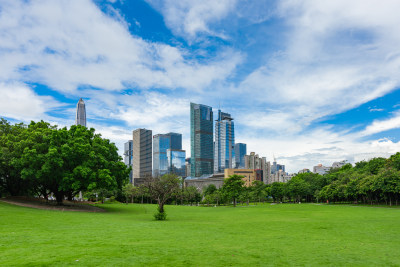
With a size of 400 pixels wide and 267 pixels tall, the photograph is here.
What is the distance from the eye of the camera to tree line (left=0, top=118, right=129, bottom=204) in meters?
32.1

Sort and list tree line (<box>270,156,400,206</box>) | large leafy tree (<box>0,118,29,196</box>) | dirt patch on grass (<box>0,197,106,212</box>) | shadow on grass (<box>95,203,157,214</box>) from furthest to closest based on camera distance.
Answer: tree line (<box>270,156,400,206</box>), shadow on grass (<box>95,203,157,214</box>), dirt patch on grass (<box>0,197,106,212</box>), large leafy tree (<box>0,118,29,196</box>)

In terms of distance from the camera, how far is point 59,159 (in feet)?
104

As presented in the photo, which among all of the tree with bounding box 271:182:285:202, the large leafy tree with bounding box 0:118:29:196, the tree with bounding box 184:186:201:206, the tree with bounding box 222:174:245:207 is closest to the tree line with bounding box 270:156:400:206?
the tree with bounding box 271:182:285:202

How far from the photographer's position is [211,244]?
12.9m

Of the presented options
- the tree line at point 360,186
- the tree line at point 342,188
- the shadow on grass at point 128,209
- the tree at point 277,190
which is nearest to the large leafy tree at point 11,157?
the shadow on grass at point 128,209

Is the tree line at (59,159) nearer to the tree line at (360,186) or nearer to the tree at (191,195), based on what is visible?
the tree line at (360,186)

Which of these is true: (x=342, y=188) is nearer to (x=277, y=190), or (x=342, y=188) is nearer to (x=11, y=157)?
(x=277, y=190)

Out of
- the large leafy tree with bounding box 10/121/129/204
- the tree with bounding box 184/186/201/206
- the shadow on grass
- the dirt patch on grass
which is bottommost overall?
the tree with bounding box 184/186/201/206

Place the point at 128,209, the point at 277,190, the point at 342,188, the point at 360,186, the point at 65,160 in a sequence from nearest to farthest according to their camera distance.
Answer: the point at 65,160 < the point at 128,209 < the point at 360,186 < the point at 342,188 < the point at 277,190

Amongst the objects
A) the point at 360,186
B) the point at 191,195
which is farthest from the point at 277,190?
the point at 360,186

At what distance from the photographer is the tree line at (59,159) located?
32094mm

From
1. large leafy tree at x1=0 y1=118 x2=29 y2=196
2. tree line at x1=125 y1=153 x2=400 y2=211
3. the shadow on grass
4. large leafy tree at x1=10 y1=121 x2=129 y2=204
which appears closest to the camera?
large leafy tree at x1=10 y1=121 x2=129 y2=204

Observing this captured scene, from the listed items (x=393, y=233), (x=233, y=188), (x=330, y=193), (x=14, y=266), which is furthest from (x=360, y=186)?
(x=14, y=266)

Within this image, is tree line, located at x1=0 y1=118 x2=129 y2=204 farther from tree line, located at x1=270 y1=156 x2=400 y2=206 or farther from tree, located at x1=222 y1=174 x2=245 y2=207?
tree line, located at x1=270 y1=156 x2=400 y2=206
